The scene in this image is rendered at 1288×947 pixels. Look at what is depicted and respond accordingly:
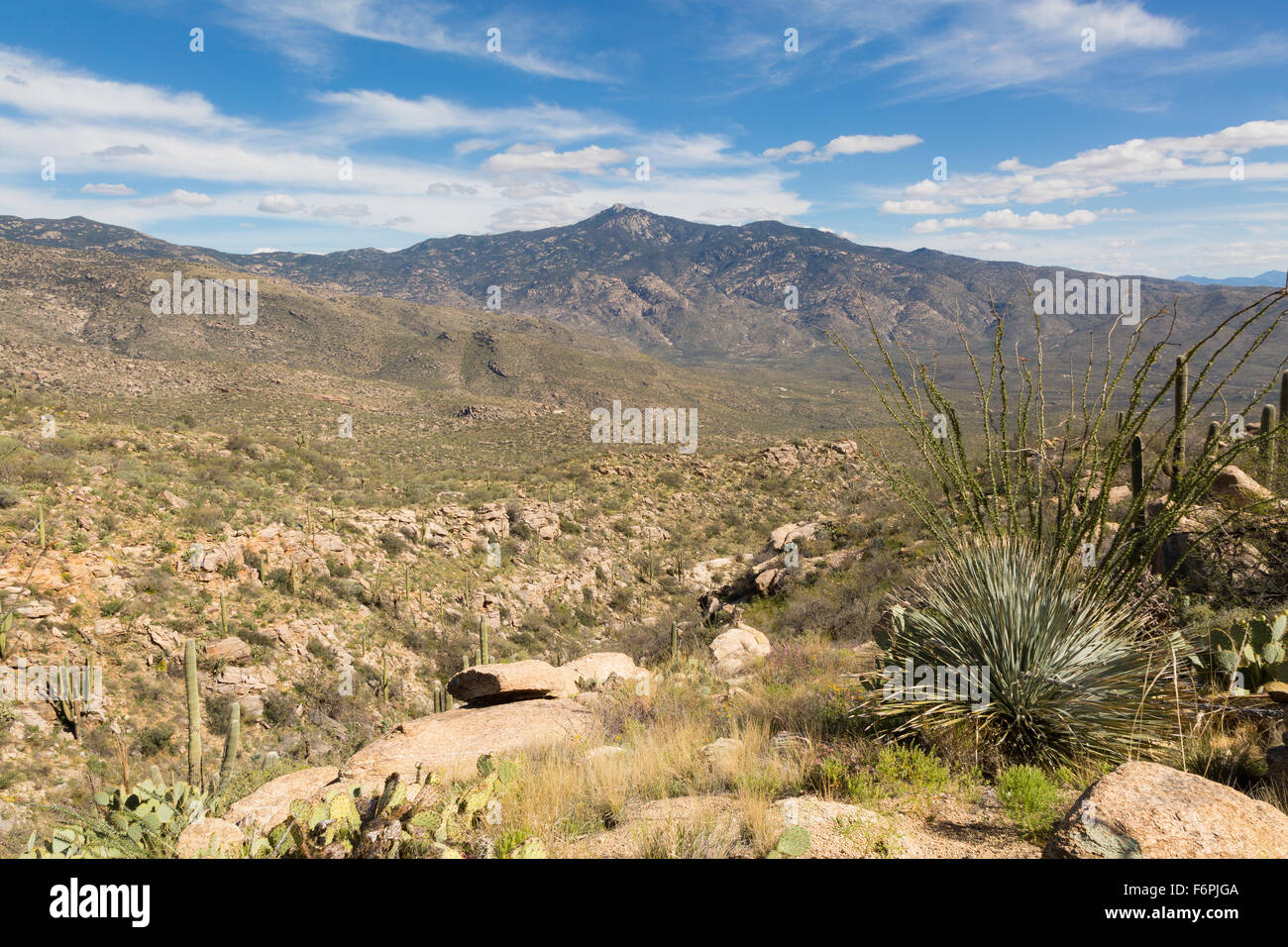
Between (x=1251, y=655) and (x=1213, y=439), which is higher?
(x=1213, y=439)

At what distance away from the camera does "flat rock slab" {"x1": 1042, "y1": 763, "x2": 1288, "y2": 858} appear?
2693mm

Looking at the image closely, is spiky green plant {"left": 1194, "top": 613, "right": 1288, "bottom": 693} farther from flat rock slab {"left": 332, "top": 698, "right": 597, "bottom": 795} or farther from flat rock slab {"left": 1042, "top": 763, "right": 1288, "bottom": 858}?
flat rock slab {"left": 332, "top": 698, "right": 597, "bottom": 795}

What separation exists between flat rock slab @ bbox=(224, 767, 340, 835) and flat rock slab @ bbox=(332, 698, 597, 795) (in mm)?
261

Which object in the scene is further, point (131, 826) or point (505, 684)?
point (505, 684)

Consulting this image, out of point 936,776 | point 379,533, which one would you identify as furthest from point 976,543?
point 379,533

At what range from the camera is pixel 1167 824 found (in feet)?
9.06

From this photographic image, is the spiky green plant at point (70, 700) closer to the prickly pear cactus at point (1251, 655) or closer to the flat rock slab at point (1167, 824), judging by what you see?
the flat rock slab at point (1167, 824)

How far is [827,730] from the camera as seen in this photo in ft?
16.7

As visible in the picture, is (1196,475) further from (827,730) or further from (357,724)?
(357,724)

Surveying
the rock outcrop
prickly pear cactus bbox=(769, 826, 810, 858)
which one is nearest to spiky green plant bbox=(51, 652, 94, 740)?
the rock outcrop

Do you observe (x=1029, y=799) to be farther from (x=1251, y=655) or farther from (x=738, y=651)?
(x=738, y=651)

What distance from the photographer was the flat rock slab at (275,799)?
514 cm

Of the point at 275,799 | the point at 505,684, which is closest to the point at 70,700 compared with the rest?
the point at 505,684

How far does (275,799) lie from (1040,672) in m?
6.47
